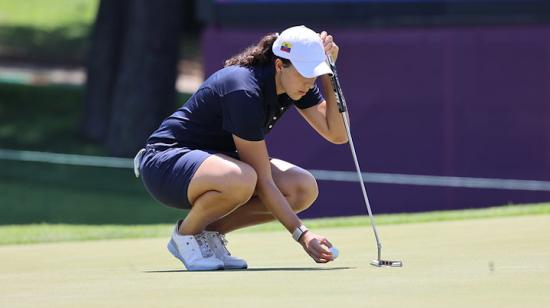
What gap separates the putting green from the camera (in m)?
4.39

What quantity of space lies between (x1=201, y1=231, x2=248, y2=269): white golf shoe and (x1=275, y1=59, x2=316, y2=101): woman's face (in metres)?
0.80

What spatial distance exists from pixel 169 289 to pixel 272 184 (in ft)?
3.38

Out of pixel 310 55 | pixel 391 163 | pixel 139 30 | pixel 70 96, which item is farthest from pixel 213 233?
pixel 70 96

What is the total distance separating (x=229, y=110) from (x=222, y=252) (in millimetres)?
753

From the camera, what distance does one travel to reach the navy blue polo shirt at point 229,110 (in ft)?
18.1

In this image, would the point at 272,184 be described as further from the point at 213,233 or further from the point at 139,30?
the point at 139,30

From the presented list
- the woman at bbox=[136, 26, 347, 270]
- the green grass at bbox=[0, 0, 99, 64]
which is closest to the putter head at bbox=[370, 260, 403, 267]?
the woman at bbox=[136, 26, 347, 270]

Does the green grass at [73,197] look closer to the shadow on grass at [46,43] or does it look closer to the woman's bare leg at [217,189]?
the woman's bare leg at [217,189]

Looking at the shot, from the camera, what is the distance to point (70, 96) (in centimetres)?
2378

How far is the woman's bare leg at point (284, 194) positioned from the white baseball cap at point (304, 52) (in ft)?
2.33

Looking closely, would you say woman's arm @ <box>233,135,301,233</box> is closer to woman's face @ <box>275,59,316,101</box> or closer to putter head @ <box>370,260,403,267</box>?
woman's face @ <box>275,59,316,101</box>

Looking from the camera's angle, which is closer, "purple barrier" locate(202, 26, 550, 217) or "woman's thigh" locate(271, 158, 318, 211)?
"woman's thigh" locate(271, 158, 318, 211)

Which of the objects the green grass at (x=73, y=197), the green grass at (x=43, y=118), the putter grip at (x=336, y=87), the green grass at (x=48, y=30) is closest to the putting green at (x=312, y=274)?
the putter grip at (x=336, y=87)

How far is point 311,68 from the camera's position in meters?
5.44
